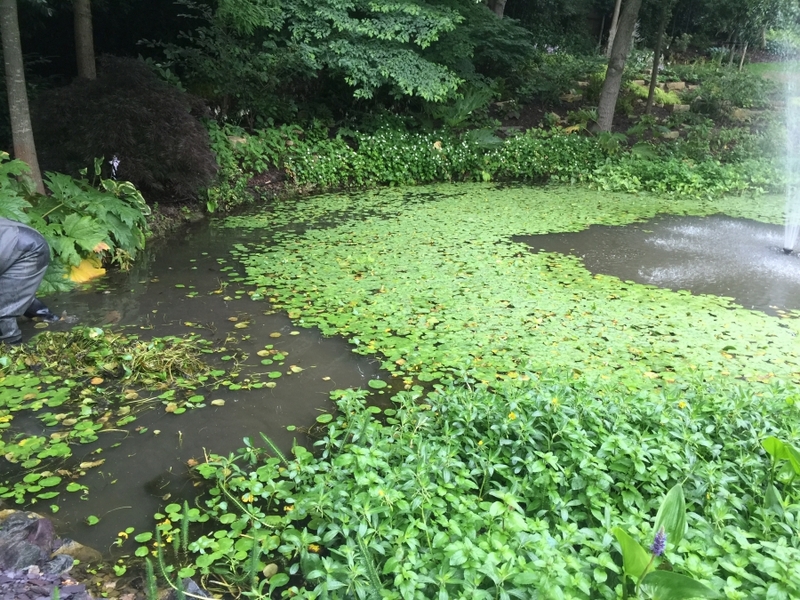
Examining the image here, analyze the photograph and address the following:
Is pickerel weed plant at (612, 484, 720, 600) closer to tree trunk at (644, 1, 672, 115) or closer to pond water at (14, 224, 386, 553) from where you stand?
pond water at (14, 224, 386, 553)

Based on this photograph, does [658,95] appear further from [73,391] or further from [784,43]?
[73,391]

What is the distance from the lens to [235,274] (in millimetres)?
5324

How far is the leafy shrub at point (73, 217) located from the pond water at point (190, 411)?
0.24 meters

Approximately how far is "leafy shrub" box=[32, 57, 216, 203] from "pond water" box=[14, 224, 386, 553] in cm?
101

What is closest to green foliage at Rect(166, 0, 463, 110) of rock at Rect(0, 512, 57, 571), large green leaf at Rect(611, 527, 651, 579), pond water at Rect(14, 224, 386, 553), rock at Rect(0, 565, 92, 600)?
pond water at Rect(14, 224, 386, 553)

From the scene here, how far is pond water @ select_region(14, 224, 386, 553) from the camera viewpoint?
101 inches

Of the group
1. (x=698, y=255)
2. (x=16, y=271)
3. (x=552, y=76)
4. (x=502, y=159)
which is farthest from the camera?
(x=552, y=76)

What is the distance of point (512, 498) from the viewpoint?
1.99 m

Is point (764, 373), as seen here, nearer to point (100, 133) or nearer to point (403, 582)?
point (403, 582)

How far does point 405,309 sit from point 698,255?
3.52 metres

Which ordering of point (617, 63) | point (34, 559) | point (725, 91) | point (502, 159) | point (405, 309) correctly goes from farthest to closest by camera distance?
1. point (725, 91)
2. point (617, 63)
3. point (502, 159)
4. point (405, 309)
5. point (34, 559)

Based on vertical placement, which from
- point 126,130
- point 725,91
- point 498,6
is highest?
point 498,6

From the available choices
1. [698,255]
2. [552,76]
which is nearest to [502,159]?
[552,76]

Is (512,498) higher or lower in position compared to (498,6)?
lower
